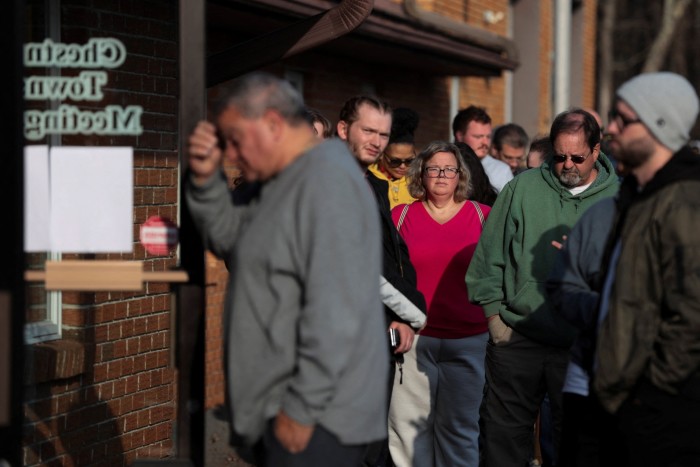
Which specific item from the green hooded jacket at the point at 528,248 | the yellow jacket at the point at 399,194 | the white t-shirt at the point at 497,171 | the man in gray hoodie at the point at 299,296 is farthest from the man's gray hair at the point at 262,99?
the white t-shirt at the point at 497,171

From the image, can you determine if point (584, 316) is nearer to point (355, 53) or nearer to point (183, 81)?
point (183, 81)

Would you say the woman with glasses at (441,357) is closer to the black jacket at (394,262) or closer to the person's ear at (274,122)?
the black jacket at (394,262)

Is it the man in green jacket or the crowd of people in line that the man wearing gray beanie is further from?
the man in green jacket

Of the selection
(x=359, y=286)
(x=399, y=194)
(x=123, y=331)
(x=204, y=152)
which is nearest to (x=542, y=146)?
(x=399, y=194)

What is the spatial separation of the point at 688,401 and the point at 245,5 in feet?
13.7

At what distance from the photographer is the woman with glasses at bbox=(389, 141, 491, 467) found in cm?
614

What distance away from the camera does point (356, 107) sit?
5.55 metres

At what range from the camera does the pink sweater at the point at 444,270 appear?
20.1 ft

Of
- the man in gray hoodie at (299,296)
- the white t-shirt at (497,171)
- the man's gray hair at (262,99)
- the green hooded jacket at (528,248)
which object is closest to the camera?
the man in gray hoodie at (299,296)

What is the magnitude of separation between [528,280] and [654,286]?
1958 millimetres

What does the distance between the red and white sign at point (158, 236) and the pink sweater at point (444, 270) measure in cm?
245

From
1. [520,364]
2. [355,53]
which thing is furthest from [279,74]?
[520,364]

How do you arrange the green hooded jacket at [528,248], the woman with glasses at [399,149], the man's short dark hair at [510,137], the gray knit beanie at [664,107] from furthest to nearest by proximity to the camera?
the man's short dark hair at [510,137] → the woman with glasses at [399,149] → the green hooded jacket at [528,248] → the gray knit beanie at [664,107]

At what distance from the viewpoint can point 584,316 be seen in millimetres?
4008
